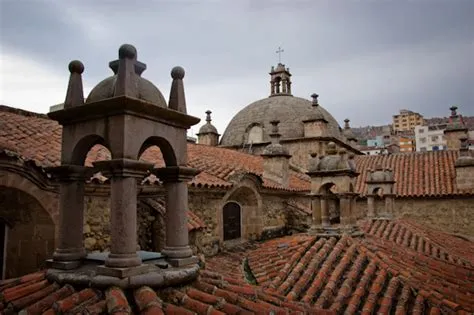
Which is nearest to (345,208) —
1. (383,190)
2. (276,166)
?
(276,166)

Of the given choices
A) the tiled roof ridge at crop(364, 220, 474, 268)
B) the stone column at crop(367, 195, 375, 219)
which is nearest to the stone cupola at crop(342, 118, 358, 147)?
the stone column at crop(367, 195, 375, 219)

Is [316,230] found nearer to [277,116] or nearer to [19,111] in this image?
[19,111]

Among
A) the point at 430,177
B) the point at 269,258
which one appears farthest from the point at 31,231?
the point at 430,177

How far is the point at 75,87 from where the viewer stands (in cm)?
395

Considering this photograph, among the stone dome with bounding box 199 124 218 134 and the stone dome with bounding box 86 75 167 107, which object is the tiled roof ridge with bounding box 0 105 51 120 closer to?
the stone dome with bounding box 86 75 167 107

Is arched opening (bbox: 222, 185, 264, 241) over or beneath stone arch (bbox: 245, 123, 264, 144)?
beneath

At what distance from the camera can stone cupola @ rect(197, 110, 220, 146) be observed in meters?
24.2

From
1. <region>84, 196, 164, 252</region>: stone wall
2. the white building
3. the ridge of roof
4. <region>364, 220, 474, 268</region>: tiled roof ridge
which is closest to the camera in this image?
<region>84, 196, 164, 252</region>: stone wall

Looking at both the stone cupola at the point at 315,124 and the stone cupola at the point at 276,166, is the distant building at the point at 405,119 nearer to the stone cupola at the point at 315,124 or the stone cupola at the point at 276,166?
the stone cupola at the point at 315,124

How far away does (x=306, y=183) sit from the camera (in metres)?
17.5

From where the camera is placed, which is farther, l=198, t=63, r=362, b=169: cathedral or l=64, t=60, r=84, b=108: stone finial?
l=198, t=63, r=362, b=169: cathedral

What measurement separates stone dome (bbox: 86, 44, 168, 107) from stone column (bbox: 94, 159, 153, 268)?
0.70 meters

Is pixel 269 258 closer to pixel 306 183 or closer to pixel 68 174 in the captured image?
pixel 68 174

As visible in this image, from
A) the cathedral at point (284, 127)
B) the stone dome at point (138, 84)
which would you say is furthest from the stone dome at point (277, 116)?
the stone dome at point (138, 84)
